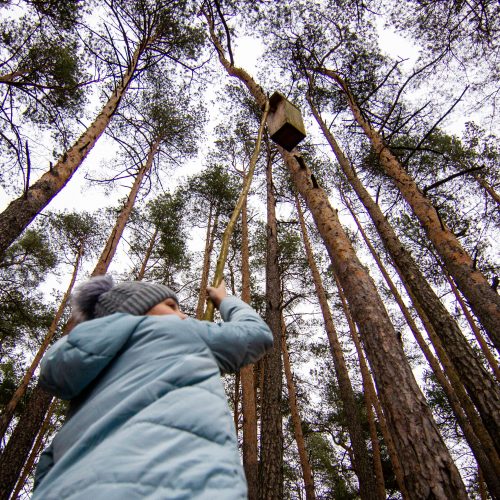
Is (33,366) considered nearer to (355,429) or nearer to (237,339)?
(355,429)

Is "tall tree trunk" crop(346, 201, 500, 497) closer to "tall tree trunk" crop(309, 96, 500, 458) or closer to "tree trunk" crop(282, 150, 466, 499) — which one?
"tall tree trunk" crop(309, 96, 500, 458)

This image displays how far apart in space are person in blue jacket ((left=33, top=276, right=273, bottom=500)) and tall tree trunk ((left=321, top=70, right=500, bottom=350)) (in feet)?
14.7

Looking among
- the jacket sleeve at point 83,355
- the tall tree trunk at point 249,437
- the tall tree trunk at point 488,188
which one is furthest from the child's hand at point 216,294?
the tall tree trunk at point 488,188

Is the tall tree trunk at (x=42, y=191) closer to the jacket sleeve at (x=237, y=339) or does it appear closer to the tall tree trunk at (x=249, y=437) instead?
the jacket sleeve at (x=237, y=339)

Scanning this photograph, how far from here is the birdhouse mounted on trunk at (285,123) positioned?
10.4 ft

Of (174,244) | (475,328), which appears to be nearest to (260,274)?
(174,244)

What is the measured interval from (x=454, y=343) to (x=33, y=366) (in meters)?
10.7

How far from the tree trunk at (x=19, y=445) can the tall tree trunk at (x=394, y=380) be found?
18.6 ft

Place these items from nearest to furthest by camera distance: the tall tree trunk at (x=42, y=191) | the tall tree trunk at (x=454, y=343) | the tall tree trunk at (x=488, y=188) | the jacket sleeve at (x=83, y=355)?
the jacket sleeve at (x=83, y=355)
the tall tree trunk at (x=454, y=343)
the tall tree trunk at (x=42, y=191)
the tall tree trunk at (x=488, y=188)

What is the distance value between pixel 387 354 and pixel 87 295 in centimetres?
231

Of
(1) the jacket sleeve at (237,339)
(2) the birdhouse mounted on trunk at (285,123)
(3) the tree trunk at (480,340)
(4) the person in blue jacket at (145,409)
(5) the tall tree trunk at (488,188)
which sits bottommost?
(4) the person in blue jacket at (145,409)

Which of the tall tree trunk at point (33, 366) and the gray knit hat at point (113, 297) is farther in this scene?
the tall tree trunk at point (33, 366)

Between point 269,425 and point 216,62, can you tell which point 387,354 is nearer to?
point 269,425

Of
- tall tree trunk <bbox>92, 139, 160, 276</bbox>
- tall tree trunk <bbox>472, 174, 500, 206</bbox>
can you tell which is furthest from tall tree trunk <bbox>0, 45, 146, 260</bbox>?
tall tree trunk <bbox>472, 174, 500, 206</bbox>
